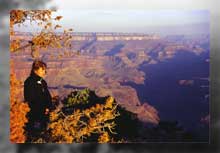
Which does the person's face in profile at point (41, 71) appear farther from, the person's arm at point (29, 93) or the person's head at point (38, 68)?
the person's arm at point (29, 93)

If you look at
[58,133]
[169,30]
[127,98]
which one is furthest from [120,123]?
[169,30]

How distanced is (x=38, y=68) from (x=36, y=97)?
238 millimetres

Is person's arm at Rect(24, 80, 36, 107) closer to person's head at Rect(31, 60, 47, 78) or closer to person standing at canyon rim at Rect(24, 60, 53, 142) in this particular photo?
person standing at canyon rim at Rect(24, 60, 53, 142)

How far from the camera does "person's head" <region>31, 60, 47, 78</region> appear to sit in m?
4.34

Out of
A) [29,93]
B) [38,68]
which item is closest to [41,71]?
[38,68]

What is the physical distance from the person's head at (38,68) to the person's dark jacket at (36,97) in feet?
0.11

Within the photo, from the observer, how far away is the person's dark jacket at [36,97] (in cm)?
436

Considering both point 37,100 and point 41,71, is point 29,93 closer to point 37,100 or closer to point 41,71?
point 37,100

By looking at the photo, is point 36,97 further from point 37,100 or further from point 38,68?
point 38,68

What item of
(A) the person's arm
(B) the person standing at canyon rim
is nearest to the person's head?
(B) the person standing at canyon rim

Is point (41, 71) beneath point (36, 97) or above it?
above

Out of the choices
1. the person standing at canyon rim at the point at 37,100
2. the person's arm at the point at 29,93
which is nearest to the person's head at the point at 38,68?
the person standing at canyon rim at the point at 37,100

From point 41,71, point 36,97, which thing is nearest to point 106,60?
point 41,71

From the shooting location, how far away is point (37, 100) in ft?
14.4
